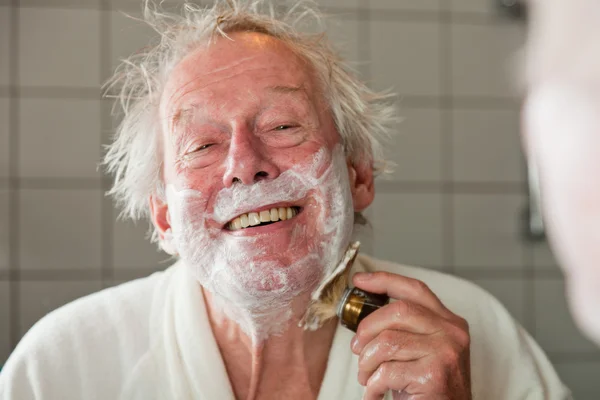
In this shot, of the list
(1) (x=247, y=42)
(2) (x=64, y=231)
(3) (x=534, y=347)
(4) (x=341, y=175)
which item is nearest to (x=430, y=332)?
(4) (x=341, y=175)

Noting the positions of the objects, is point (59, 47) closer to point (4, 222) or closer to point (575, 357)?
point (4, 222)

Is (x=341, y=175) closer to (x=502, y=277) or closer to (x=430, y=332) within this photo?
(x=430, y=332)

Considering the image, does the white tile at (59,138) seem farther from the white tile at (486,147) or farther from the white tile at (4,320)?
the white tile at (486,147)

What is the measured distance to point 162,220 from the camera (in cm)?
104

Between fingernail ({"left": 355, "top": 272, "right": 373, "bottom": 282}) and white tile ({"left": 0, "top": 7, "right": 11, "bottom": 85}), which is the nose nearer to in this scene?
fingernail ({"left": 355, "top": 272, "right": 373, "bottom": 282})

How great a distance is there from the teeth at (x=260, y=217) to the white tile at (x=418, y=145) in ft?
3.48

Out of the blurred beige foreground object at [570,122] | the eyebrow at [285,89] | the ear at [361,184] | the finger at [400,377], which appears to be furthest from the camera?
the ear at [361,184]

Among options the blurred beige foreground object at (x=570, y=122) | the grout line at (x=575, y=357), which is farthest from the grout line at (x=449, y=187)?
the blurred beige foreground object at (x=570, y=122)

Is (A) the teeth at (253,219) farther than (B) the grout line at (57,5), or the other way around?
(B) the grout line at (57,5)

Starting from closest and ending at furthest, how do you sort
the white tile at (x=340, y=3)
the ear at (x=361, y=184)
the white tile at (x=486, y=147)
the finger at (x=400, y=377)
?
1. the finger at (x=400, y=377)
2. the ear at (x=361, y=184)
3. the white tile at (x=340, y=3)
4. the white tile at (x=486, y=147)

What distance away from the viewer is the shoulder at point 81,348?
94 centimetres

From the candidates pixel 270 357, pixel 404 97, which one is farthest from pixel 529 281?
pixel 270 357

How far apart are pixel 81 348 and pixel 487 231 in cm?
132

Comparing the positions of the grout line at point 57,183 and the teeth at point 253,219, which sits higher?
the grout line at point 57,183
